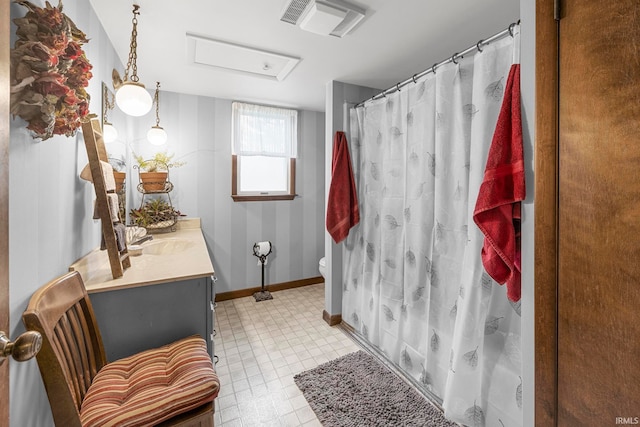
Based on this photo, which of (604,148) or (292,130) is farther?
(292,130)

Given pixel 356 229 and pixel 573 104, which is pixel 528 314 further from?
pixel 356 229

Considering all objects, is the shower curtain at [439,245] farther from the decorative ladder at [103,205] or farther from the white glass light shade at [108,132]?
the white glass light shade at [108,132]

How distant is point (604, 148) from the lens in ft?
2.50

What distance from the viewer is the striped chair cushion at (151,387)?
956 millimetres

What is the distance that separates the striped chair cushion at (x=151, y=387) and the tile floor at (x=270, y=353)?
0.65 meters

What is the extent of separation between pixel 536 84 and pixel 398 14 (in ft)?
3.50

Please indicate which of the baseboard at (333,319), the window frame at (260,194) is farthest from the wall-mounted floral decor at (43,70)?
the baseboard at (333,319)

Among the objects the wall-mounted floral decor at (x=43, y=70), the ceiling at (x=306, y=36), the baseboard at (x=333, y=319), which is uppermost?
the ceiling at (x=306, y=36)

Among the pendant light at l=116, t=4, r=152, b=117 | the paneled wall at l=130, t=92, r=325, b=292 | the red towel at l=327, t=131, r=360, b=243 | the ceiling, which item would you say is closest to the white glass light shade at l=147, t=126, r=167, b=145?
the paneled wall at l=130, t=92, r=325, b=292

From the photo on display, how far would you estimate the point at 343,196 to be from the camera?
2.48 metres

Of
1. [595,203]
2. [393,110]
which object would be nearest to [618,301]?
[595,203]

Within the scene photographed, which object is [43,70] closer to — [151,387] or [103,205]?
[103,205]

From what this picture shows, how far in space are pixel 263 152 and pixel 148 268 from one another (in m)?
2.21

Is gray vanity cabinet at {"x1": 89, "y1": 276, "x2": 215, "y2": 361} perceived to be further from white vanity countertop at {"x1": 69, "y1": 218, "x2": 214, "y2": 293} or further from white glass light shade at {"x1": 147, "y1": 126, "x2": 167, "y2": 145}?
white glass light shade at {"x1": 147, "y1": 126, "x2": 167, "y2": 145}
